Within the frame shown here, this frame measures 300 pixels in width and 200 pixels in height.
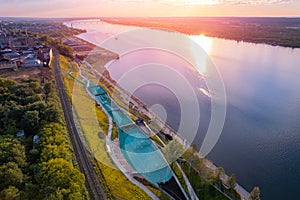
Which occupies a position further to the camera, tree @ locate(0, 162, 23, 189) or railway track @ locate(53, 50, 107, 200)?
railway track @ locate(53, 50, 107, 200)

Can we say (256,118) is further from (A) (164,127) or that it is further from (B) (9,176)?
(B) (9,176)

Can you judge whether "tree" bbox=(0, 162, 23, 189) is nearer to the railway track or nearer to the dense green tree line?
the dense green tree line

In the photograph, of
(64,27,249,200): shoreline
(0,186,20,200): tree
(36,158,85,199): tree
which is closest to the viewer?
(0,186,20,200): tree

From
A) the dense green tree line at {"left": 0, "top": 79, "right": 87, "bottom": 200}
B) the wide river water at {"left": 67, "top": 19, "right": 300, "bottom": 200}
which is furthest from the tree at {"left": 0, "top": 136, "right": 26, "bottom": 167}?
the wide river water at {"left": 67, "top": 19, "right": 300, "bottom": 200}

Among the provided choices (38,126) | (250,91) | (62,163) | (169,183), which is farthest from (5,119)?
(250,91)

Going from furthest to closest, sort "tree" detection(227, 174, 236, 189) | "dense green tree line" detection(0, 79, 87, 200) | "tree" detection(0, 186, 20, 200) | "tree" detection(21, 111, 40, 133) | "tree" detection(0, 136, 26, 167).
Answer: "tree" detection(21, 111, 40, 133) → "tree" detection(227, 174, 236, 189) → "tree" detection(0, 136, 26, 167) → "dense green tree line" detection(0, 79, 87, 200) → "tree" detection(0, 186, 20, 200)

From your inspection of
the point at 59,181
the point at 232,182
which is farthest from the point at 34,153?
the point at 232,182
